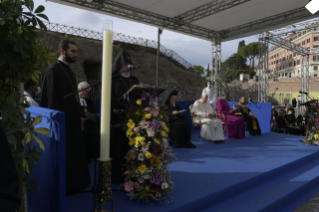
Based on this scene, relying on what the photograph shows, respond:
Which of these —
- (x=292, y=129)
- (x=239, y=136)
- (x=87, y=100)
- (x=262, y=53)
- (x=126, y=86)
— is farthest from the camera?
(x=262, y=53)

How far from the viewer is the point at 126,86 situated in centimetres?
364

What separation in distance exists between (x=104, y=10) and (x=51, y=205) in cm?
723

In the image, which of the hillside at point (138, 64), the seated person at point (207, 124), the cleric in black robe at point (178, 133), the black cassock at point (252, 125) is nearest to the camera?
the cleric in black robe at point (178, 133)

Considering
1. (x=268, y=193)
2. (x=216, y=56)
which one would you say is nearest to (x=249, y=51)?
(x=216, y=56)

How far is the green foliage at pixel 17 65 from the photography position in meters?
1.45

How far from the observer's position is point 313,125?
7266mm

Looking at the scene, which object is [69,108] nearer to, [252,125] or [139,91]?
[139,91]

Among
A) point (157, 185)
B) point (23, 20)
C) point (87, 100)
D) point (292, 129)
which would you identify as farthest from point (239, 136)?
point (23, 20)

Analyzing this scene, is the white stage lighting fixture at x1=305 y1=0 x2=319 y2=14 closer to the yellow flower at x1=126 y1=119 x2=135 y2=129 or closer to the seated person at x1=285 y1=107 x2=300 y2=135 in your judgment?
the seated person at x1=285 y1=107 x2=300 y2=135

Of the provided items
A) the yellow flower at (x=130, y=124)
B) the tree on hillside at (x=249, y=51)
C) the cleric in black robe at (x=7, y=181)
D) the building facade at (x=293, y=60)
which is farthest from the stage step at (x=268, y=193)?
the tree on hillside at (x=249, y=51)

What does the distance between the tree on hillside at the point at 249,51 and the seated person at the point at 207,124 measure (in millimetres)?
67959

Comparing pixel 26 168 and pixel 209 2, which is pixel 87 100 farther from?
pixel 209 2

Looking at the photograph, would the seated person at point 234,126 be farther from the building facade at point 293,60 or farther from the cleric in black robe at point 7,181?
the building facade at point 293,60

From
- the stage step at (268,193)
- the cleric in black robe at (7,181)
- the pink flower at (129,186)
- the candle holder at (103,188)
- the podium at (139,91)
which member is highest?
the podium at (139,91)
